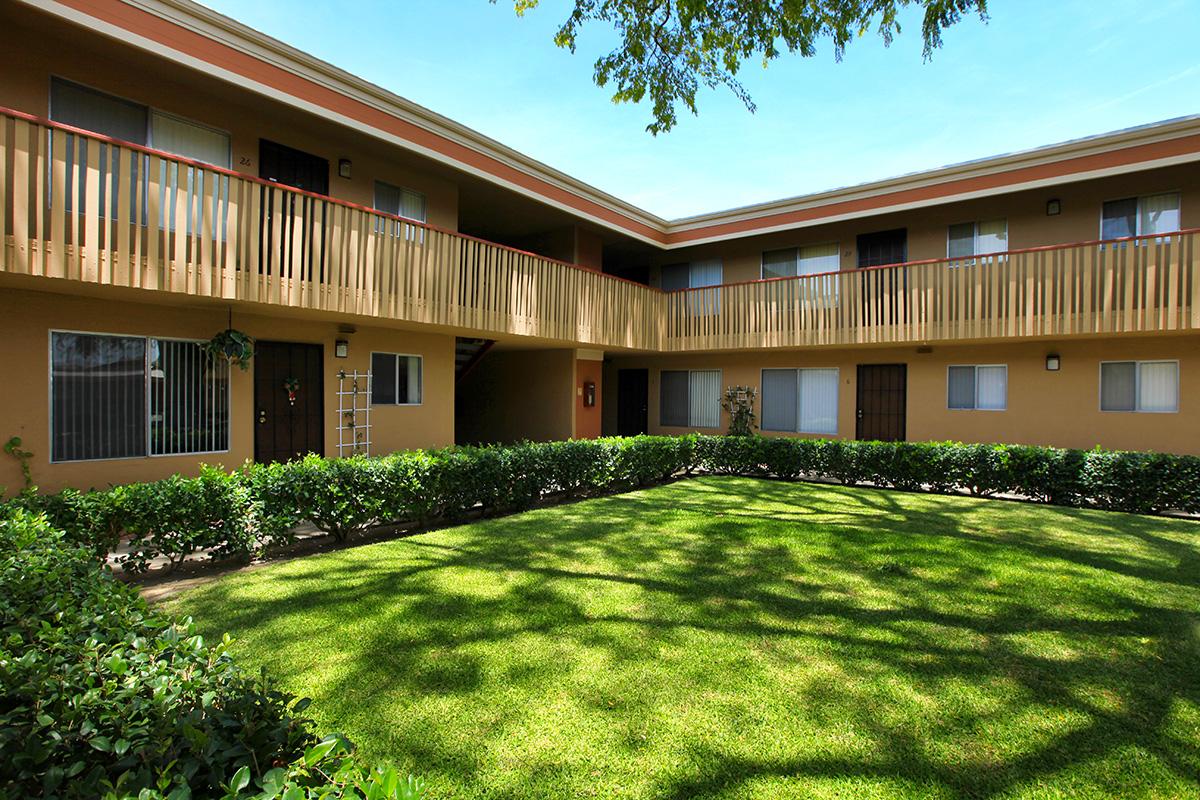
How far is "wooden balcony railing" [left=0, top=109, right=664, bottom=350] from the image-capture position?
245 inches

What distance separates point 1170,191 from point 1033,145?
2718 mm

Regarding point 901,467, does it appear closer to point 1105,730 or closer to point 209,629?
point 1105,730

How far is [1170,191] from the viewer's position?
1179 cm

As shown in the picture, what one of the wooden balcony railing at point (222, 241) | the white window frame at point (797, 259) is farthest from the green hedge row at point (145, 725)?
the white window frame at point (797, 259)

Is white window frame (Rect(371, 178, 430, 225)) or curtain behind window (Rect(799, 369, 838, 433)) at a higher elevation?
white window frame (Rect(371, 178, 430, 225))

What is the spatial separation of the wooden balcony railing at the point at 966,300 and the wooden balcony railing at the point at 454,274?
0.03 m

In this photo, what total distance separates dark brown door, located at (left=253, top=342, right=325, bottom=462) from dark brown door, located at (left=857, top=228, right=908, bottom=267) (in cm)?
1345

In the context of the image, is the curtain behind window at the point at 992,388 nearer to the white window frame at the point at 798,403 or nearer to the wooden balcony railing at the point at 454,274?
the wooden balcony railing at the point at 454,274

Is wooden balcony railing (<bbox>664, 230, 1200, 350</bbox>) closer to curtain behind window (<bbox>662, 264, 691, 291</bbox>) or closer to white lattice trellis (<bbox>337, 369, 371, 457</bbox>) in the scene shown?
curtain behind window (<bbox>662, 264, 691, 291</bbox>)

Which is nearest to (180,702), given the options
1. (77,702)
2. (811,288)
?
(77,702)

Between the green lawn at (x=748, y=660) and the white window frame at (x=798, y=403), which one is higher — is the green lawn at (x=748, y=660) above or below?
below

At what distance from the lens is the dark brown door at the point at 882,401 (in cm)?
1484

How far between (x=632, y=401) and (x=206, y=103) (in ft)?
45.3

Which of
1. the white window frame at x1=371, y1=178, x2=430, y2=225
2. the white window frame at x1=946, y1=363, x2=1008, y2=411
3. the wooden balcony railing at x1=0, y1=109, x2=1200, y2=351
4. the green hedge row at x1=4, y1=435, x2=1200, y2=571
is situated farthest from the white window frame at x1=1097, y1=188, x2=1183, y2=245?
the white window frame at x1=371, y1=178, x2=430, y2=225
